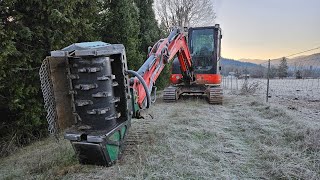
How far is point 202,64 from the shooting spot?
1018 centimetres

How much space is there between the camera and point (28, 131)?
572 cm

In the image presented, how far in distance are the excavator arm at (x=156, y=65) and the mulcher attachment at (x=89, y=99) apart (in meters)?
0.60

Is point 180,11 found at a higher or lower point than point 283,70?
higher

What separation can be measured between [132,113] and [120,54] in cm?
95

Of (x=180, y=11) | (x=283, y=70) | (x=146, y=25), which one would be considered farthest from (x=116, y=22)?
(x=283, y=70)

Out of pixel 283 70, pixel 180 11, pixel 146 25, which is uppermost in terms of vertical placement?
pixel 180 11

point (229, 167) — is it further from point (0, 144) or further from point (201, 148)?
point (0, 144)

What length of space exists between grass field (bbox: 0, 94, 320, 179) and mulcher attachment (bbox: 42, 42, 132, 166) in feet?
1.09

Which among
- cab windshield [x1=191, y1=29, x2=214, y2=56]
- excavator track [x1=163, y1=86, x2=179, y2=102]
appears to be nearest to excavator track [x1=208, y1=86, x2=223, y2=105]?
excavator track [x1=163, y1=86, x2=179, y2=102]

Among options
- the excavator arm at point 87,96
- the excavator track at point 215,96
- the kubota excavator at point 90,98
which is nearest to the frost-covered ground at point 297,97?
the excavator track at point 215,96

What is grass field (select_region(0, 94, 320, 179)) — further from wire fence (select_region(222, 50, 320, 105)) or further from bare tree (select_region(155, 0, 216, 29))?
bare tree (select_region(155, 0, 216, 29))

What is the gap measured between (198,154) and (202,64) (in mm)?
6490

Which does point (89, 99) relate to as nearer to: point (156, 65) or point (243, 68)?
point (156, 65)

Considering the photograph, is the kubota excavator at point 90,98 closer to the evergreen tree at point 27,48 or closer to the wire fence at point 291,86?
the evergreen tree at point 27,48
